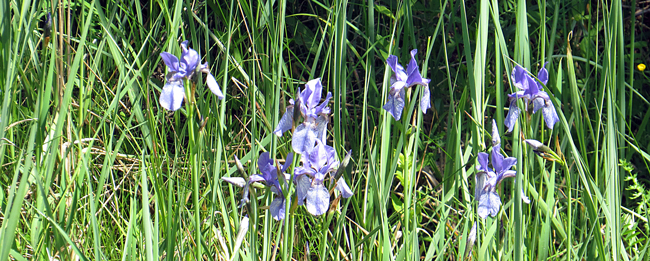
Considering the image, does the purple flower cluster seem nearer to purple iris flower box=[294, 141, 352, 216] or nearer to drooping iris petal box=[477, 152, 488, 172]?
purple iris flower box=[294, 141, 352, 216]

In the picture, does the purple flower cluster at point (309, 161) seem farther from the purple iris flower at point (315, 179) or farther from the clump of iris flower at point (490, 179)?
the clump of iris flower at point (490, 179)

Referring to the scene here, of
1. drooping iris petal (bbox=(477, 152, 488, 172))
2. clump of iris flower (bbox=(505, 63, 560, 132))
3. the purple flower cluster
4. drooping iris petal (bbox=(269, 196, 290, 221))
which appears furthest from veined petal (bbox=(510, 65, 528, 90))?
drooping iris petal (bbox=(269, 196, 290, 221))

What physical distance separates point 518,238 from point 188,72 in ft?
2.05

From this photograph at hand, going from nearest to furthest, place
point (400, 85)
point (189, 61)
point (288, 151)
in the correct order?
point (189, 61), point (400, 85), point (288, 151)

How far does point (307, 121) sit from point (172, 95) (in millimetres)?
220

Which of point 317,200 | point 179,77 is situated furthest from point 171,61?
point 317,200

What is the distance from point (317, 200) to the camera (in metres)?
0.79

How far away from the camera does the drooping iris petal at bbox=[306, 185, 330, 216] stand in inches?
30.8

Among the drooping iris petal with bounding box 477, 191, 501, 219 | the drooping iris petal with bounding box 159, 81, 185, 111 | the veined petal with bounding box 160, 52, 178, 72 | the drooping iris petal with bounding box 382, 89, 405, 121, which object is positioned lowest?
the drooping iris petal with bounding box 477, 191, 501, 219

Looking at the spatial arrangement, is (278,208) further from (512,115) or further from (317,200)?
(512,115)

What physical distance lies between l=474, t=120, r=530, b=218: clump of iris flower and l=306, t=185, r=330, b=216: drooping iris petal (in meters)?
0.29

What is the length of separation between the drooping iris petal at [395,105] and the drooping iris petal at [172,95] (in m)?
0.35

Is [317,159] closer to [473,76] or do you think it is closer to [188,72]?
[188,72]

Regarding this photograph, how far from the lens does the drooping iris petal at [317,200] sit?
0.78m
